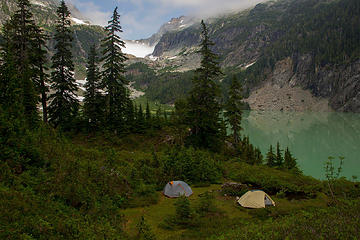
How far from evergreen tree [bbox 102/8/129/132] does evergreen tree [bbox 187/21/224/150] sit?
894 centimetres

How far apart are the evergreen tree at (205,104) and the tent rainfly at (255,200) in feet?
42.2

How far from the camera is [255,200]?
1268 centimetres

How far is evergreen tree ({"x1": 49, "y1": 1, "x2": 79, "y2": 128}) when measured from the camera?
27.4 meters

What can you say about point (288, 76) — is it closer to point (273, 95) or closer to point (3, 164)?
point (273, 95)

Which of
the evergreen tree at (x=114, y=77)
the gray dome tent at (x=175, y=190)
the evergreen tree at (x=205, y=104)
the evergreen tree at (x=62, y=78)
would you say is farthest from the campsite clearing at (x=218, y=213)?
the evergreen tree at (x=62, y=78)

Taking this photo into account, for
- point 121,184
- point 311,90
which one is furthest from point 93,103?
point 311,90

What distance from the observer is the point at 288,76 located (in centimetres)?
19688

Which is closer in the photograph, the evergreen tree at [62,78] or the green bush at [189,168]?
the green bush at [189,168]

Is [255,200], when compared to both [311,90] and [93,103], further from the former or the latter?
[311,90]

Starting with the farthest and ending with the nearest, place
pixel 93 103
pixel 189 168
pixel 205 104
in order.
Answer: pixel 93 103, pixel 205 104, pixel 189 168

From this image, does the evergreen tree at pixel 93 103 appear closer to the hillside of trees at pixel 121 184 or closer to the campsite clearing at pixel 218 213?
the hillside of trees at pixel 121 184

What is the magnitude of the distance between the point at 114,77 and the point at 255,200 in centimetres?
2174

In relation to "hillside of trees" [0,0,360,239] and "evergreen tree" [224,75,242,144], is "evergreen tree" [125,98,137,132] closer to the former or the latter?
"hillside of trees" [0,0,360,239]

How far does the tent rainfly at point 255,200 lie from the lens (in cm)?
1252
